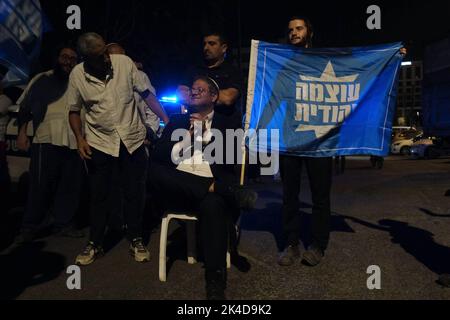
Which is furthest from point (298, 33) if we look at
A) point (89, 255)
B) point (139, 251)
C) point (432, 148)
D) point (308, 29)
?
point (432, 148)

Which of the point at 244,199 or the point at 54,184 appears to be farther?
the point at 54,184

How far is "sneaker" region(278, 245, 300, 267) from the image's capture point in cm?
353

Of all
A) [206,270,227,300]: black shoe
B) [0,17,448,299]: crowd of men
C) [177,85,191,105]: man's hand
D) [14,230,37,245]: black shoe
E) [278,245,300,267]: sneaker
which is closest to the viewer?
[206,270,227,300]: black shoe

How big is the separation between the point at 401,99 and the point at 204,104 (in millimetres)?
145750

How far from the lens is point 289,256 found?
11.8 feet

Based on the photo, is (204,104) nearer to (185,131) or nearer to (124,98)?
(185,131)

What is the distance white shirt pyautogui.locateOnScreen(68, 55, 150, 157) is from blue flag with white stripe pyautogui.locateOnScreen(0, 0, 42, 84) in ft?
1.88

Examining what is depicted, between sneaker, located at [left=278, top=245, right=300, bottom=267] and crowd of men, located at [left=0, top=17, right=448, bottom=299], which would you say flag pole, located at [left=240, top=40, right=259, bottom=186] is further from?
sneaker, located at [left=278, top=245, right=300, bottom=267]

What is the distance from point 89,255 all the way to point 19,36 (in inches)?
83.2

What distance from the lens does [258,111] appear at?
378 cm

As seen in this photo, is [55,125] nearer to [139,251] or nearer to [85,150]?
[85,150]

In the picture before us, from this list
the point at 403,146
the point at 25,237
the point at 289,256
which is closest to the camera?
the point at 289,256

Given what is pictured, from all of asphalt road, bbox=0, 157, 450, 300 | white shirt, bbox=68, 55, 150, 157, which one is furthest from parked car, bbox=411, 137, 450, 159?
white shirt, bbox=68, 55, 150, 157

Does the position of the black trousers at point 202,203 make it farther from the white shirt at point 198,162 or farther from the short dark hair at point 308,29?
the short dark hair at point 308,29
